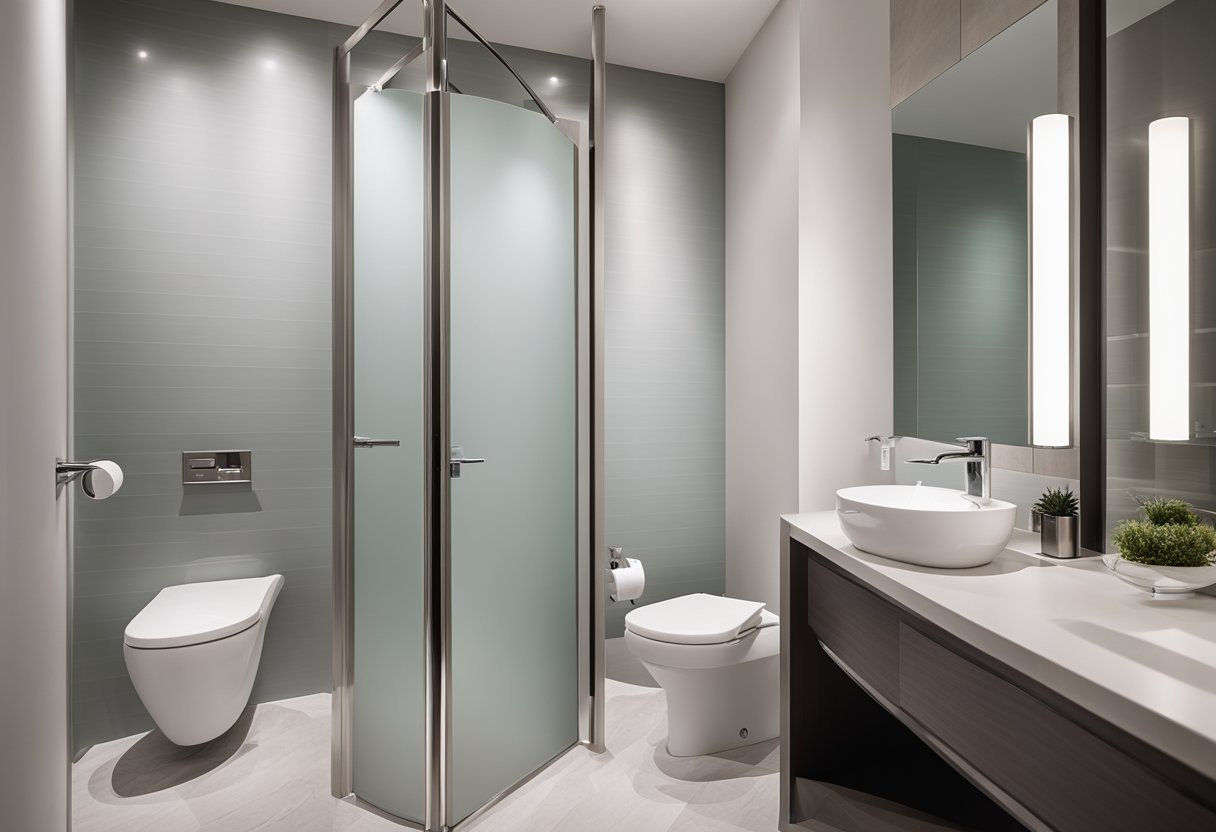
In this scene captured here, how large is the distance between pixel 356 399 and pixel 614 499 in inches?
53.6

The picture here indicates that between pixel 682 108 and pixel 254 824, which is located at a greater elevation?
pixel 682 108

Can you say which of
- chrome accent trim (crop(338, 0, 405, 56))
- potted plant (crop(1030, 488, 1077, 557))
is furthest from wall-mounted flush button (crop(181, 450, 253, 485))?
potted plant (crop(1030, 488, 1077, 557))

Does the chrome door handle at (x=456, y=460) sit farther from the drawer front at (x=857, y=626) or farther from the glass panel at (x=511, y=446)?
the drawer front at (x=857, y=626)

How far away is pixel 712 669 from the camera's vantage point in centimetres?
200

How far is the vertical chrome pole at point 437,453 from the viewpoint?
1.62m

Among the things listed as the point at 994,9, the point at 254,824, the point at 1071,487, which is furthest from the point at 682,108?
the point at 254,824

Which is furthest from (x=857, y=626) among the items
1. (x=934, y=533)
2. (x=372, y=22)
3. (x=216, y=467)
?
(x=216, y=467)

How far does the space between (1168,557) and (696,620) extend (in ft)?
4.34

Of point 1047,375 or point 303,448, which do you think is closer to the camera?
point 1047,375

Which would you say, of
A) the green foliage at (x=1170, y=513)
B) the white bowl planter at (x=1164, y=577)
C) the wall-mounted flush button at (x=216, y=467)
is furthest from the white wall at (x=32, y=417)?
the green foliage at (x=1170, y=513)

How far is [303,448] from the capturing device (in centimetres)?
242

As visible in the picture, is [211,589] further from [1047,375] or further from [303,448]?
[1047,375]

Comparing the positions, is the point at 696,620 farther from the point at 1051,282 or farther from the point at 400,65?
the point at 400,65

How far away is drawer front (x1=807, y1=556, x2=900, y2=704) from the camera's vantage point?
46.4 inches
